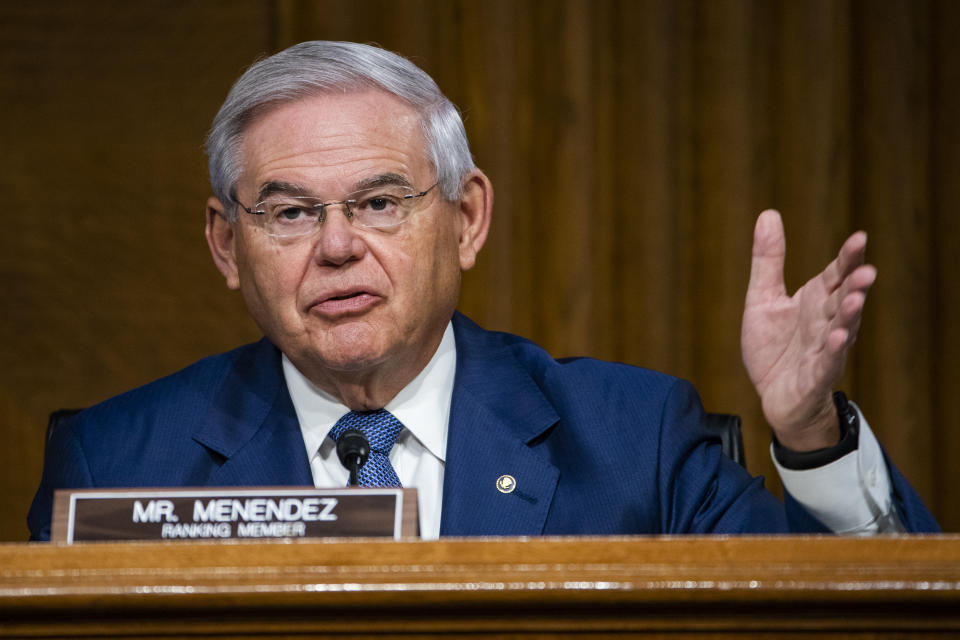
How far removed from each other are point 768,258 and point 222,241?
92cm

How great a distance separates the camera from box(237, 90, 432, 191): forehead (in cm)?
151

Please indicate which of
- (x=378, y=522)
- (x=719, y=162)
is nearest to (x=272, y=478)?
(x=378, y=522)

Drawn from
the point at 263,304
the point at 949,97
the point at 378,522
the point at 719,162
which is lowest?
the point at 378,522

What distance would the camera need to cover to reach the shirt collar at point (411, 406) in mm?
1588

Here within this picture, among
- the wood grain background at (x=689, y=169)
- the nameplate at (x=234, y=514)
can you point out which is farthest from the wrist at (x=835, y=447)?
the wood grain background at (x=689, y=169)

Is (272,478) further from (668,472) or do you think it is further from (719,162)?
(719,162)

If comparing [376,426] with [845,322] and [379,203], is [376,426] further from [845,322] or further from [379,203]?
[845,322]

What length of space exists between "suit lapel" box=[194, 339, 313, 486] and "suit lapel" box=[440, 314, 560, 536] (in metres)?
0.24

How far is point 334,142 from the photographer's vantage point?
1521 millimetres

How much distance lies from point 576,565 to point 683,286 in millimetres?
1999

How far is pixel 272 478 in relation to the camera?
1.52m

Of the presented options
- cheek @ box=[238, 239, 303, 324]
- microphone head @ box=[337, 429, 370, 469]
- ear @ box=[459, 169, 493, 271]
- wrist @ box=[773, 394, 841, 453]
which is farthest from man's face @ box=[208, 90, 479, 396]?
wrist @ box=[773, 394, 841, 453]

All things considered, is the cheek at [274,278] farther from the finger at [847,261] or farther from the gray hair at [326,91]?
the finger at [847,261]

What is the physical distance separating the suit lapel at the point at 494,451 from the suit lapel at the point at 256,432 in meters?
0.24
